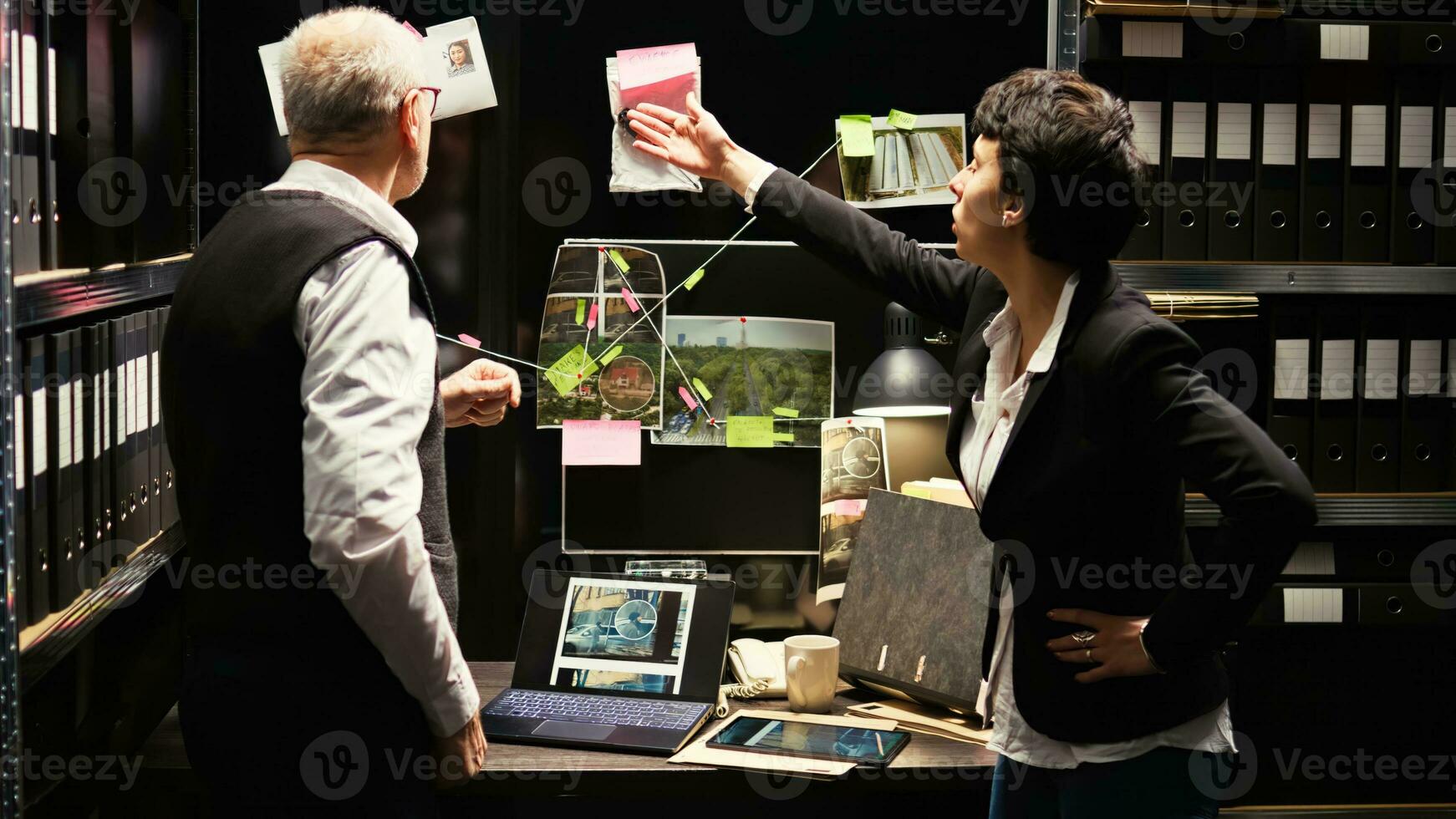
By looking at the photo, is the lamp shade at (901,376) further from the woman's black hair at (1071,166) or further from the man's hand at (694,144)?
the woman's black hair at (1071,166)

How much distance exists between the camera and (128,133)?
5.42ft

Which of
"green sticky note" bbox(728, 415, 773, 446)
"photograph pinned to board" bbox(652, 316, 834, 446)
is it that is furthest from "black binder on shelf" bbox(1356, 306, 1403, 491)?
"green sticky note" bbox(728, 415, 773, 446)

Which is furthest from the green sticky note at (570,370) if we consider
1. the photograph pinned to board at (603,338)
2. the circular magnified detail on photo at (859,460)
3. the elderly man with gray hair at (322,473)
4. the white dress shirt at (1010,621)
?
the white dress shirt at (1010,621)

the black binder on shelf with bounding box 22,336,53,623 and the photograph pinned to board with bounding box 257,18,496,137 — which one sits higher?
the photograph pinned to board with bounding box 257,18,496,137

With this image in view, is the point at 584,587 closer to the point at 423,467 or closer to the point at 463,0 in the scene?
the point at 423,467

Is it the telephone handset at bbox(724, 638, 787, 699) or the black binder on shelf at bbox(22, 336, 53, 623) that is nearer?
the black binder on shelf at bbox(22, 336, 53, 623)

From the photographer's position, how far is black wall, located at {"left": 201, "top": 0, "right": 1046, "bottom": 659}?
7.00ft

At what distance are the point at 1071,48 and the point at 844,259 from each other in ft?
2.01

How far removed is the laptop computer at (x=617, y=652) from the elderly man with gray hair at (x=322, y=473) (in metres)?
0.46

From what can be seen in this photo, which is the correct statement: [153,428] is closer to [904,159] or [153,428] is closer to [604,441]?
[604,441]

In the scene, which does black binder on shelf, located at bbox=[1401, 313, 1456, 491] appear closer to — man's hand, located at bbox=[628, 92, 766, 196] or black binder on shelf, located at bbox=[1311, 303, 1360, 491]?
black binder on shelf, located at bbox=[1311, 303, 1360, 491]

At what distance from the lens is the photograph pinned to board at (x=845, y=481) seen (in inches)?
84.7

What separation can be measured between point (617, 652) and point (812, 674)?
1.09ft

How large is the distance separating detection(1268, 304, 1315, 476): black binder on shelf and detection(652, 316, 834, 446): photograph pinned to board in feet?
2.52
